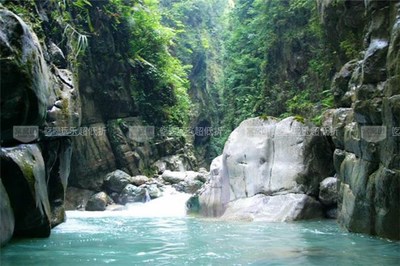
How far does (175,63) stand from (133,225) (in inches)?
574

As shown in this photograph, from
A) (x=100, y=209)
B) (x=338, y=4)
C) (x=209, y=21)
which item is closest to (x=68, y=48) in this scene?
(x=100, y=209)

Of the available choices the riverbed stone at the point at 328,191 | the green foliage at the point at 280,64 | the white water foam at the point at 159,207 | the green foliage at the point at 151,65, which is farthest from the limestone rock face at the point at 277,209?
the green foliage at the point at 151,65

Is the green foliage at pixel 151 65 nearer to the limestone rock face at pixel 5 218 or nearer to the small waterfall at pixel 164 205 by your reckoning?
the small waterfall at pixel 164 205

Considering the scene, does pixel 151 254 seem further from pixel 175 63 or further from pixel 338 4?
pixel 175 63

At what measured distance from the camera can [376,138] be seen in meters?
7.21

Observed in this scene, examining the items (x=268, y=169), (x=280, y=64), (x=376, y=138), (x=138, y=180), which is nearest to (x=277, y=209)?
(x=268, y=169)

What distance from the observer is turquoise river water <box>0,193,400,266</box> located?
215 inches

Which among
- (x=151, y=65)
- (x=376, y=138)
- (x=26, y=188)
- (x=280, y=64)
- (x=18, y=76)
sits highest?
(x=151, y=65)

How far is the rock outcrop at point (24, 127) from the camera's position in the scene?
19.7ft

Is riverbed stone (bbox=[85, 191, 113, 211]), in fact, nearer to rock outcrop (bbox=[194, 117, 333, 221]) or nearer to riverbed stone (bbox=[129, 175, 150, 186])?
riverbed stone (bbox=[129, 175, 150, 186])

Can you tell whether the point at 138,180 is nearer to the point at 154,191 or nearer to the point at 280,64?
the point at 154,191

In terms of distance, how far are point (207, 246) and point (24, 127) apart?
11.4 ft

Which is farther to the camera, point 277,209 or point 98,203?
point 98,203

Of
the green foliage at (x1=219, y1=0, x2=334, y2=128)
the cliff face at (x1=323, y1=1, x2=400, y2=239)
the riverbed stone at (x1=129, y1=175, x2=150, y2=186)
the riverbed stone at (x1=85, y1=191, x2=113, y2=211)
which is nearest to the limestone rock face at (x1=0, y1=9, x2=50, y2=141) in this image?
the cliff face at (x1=323, y1=1, x2=400, y2=239)
